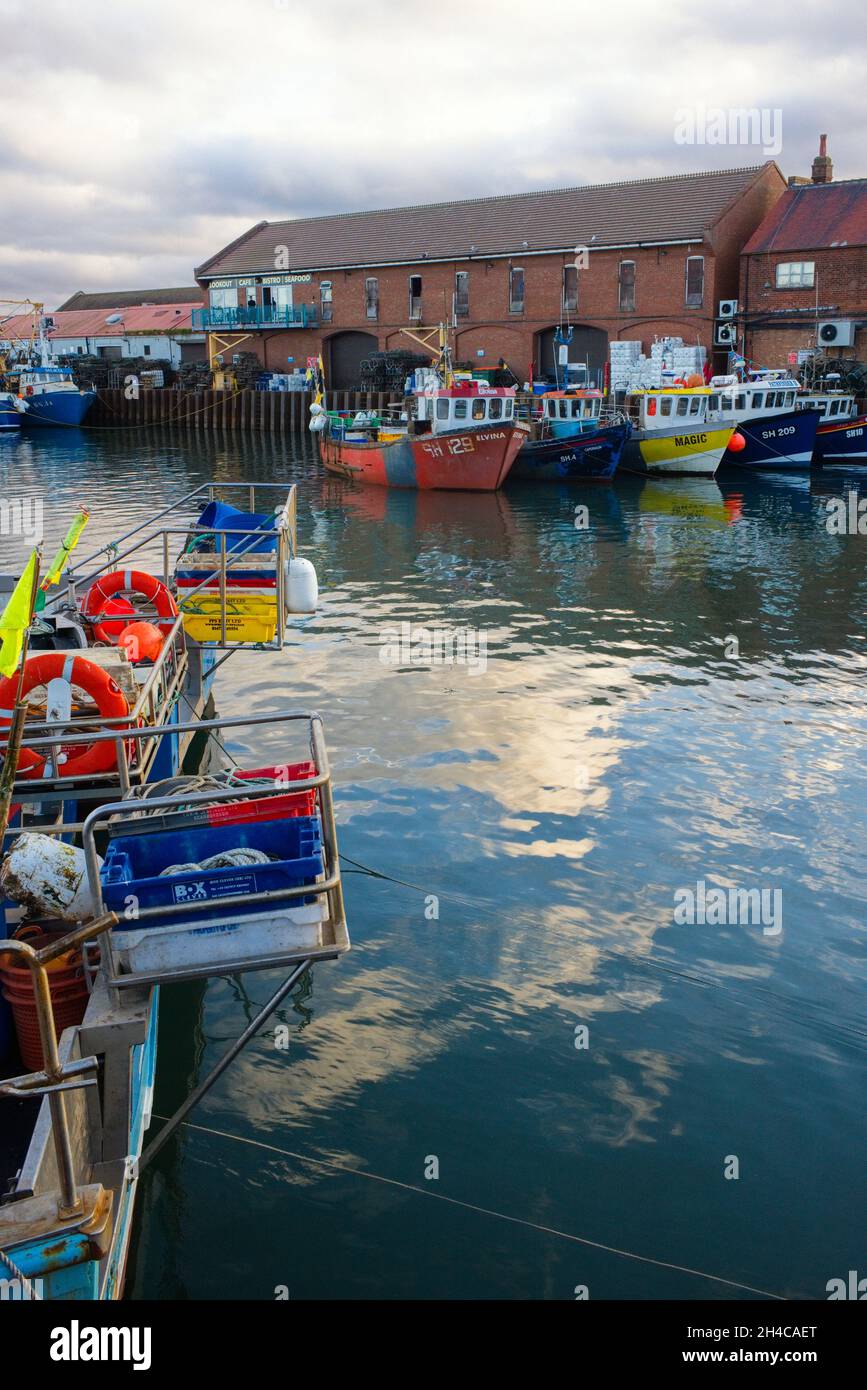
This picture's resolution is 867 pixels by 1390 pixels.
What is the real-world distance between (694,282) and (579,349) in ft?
20.7

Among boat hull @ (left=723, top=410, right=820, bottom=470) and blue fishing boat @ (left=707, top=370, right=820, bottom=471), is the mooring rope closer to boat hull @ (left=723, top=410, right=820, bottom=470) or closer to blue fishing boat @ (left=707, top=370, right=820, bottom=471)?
blue fishing boat @ (left=707, top=370, right=820, bottom=471)

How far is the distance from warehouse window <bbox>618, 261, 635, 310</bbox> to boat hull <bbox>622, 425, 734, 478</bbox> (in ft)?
46.3

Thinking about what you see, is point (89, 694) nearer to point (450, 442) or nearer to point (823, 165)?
point (450, 442)

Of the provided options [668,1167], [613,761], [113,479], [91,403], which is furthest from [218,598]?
[91,403]

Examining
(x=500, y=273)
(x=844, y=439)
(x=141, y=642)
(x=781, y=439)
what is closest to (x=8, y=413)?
(x=500, y=273)

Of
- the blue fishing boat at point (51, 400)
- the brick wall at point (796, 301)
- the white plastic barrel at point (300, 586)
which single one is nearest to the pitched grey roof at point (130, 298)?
the blue fishing boat at point (51, 400)

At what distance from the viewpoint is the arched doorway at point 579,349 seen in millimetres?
51281

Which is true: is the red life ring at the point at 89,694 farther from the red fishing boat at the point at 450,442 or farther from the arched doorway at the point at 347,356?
the arched doorway at the point at 347,356

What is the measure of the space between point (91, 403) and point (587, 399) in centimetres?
3514

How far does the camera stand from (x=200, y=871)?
525 centimetres

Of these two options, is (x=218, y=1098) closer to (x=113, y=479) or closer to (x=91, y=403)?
(x=113, y=479)

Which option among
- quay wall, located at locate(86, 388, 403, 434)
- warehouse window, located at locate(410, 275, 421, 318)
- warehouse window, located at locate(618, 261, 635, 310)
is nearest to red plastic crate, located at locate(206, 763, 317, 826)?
quay wall, located at locate(86, 388, 403, 434)

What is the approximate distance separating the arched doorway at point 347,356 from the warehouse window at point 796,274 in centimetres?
2185

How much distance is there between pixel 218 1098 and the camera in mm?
6891
